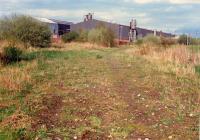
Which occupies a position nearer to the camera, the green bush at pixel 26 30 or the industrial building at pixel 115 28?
the green bush at pixel 26 30

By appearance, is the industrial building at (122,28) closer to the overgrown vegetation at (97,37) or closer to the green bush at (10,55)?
the overgrown vegetation at (97,37)

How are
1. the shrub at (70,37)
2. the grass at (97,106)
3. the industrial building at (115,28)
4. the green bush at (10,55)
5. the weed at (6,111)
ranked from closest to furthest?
the grass at (97,106), the weed at (6,111), the green bush at (10,55), the shrub at (70,37), the industrial building at (115,28)

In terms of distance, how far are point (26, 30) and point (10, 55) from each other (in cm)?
1808

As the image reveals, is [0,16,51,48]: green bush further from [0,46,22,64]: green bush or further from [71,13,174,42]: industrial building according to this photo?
[71,13,174,42]: industrial building

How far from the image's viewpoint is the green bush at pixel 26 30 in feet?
128

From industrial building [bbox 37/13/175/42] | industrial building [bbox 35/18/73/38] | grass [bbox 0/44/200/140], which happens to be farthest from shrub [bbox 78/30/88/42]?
grass [bbox 0/44/200/140]

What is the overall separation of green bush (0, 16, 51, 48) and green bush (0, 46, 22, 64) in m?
15.7

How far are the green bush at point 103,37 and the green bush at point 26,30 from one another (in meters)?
16.3

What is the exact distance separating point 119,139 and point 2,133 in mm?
2000

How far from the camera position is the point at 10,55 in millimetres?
22078


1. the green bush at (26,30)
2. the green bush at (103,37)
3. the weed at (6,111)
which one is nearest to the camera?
the weed at (6,111)

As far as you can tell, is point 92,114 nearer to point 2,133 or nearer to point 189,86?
point 2,133

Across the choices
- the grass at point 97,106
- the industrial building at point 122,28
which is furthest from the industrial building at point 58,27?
the grass at point 97,106

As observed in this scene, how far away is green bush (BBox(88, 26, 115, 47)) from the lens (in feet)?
191
